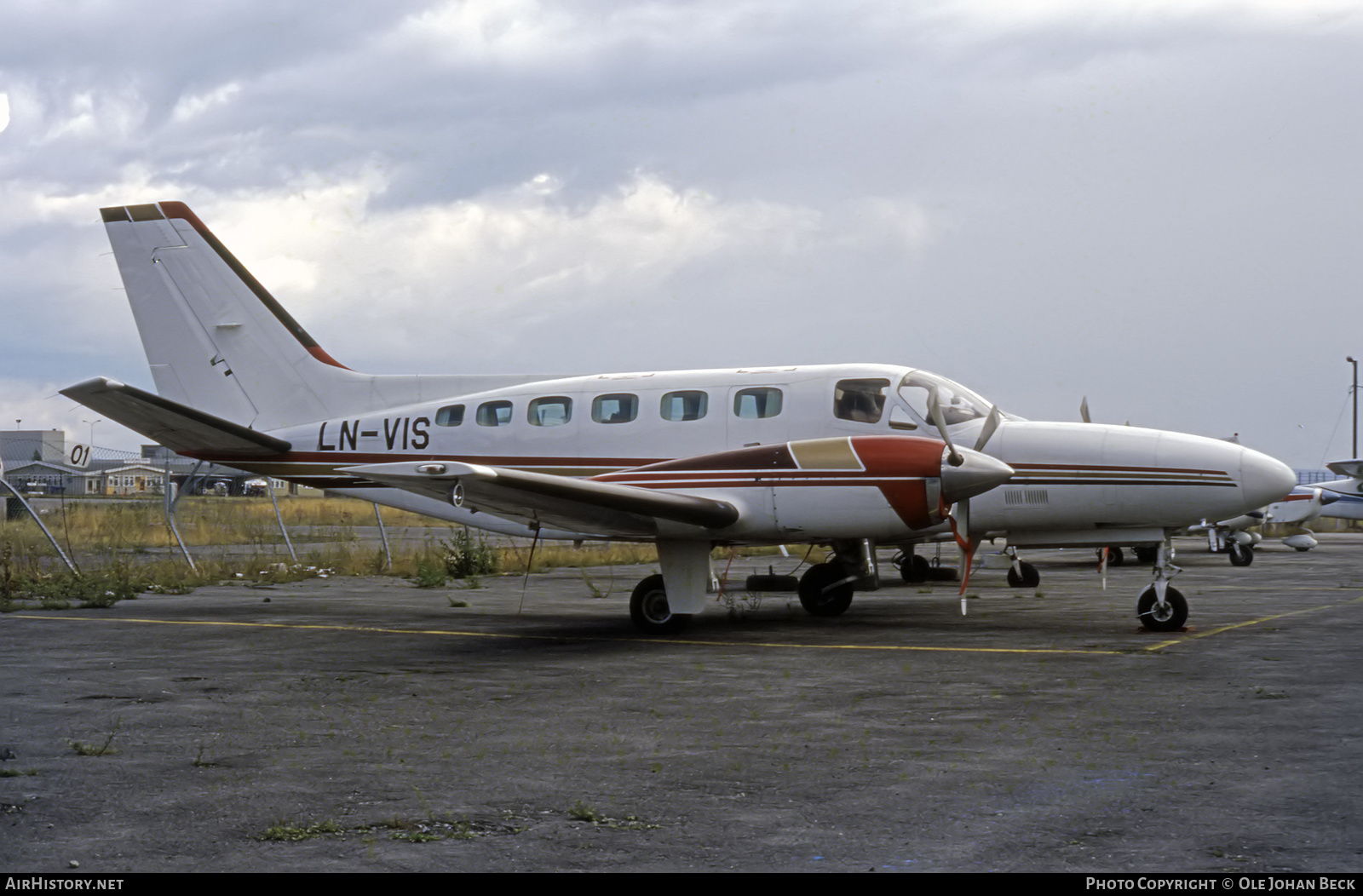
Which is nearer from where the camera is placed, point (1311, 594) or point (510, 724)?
point (510, 724)

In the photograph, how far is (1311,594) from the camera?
1666 centimetres

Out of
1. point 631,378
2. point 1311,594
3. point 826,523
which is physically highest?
point 631,378

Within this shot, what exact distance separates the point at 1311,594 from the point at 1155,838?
13.9 m

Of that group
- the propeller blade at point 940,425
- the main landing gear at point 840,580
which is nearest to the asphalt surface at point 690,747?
the main landing gear at point 840,580

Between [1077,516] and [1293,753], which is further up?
[1077,516]

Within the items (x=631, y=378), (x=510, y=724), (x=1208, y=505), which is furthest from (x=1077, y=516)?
(x=510, y=724)

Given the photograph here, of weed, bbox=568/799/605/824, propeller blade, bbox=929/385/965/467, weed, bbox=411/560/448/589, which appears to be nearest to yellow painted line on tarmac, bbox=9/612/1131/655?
propeller blade, bbox=929/385/965/467

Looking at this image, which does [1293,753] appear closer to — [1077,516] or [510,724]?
[510,724]

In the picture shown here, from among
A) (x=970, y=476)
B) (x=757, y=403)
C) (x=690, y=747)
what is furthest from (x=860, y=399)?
(x=690, y=747)

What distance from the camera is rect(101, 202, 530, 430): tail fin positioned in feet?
56.3

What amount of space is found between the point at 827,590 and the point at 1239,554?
15.5 m

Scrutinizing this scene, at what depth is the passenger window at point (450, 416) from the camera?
15703 mm

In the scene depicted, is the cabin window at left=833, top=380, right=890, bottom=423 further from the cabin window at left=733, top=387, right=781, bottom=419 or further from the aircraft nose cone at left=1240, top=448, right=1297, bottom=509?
the aircraft nose cone at left=1240, top=448, right=1297, bottom=509
